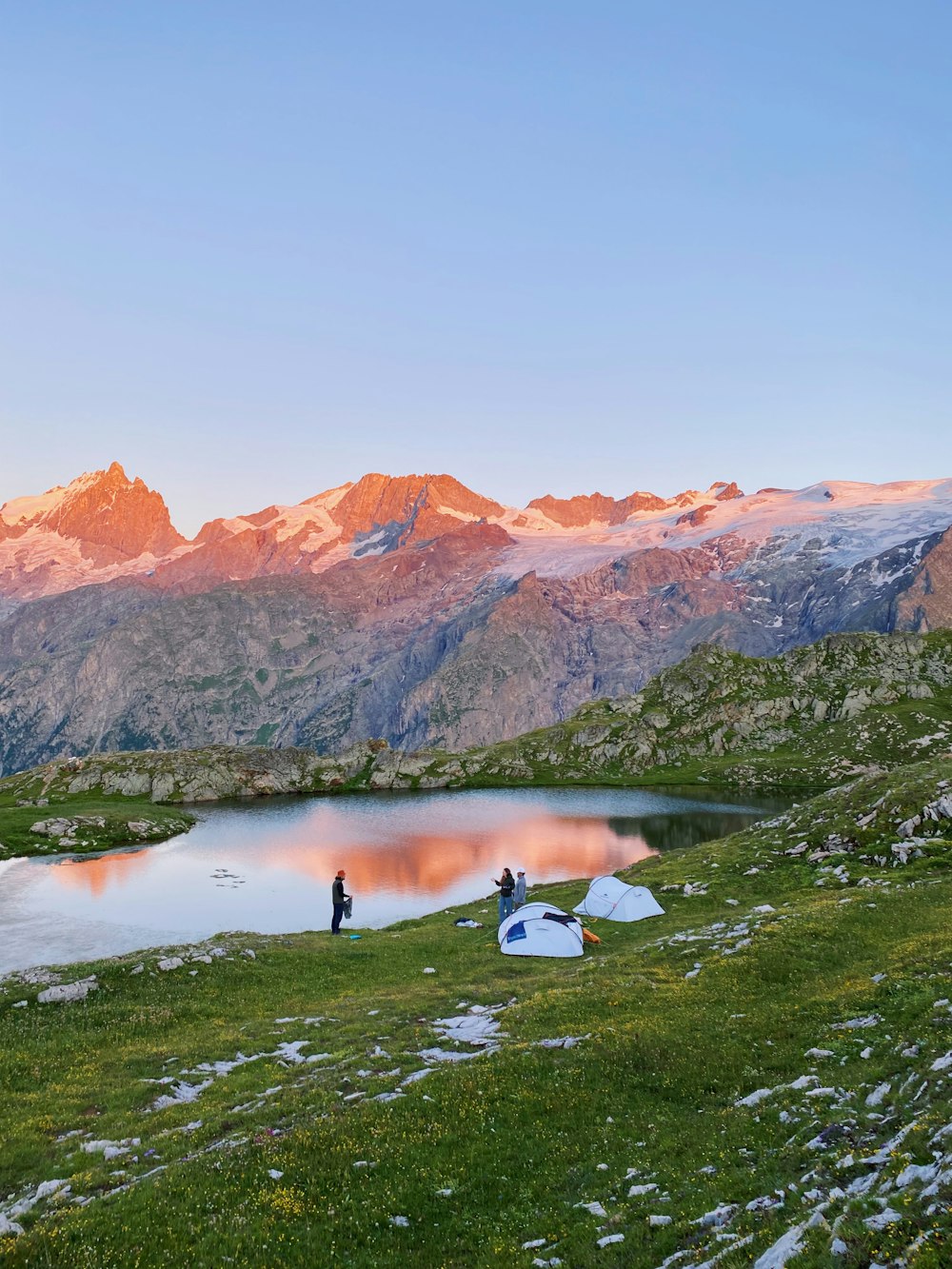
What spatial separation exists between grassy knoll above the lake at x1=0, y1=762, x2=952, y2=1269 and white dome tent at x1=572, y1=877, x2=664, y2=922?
11.7m

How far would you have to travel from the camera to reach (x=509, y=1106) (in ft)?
59.8

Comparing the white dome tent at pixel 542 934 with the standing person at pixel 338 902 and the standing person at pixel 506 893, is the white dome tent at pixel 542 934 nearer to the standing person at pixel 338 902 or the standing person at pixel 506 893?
the standing person at pixel 506 893

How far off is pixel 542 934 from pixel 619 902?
32.9 ft

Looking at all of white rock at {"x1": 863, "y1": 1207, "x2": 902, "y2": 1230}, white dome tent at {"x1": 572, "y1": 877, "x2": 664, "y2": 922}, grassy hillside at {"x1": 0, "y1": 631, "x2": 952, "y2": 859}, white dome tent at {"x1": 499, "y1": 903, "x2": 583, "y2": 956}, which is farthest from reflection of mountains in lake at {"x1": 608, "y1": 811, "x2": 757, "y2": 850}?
white rock at {"x1": 863, "y1": 1207, "x2": 902, "y2": 1230}

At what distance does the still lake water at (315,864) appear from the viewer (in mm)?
61406

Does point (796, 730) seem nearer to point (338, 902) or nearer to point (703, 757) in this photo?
point (703, 757)

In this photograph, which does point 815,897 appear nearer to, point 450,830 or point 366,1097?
point 366,1097

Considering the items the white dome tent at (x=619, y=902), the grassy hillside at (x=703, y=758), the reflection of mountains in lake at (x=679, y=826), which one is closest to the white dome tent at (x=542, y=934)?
the white dome tent at (x=619, y=902)

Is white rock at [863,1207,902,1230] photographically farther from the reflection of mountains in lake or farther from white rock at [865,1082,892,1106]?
the reflection of mountains in lake

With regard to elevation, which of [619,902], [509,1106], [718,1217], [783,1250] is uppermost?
[783,1250]

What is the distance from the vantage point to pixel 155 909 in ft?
220

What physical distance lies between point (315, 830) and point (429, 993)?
303 feet

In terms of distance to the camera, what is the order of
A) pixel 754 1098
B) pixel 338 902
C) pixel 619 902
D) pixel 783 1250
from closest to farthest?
pixel 783 1250 → pixel 754 1098 → pixel 338 902 → pixel 619 902

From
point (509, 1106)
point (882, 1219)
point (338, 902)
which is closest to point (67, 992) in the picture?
point (338, 902)
